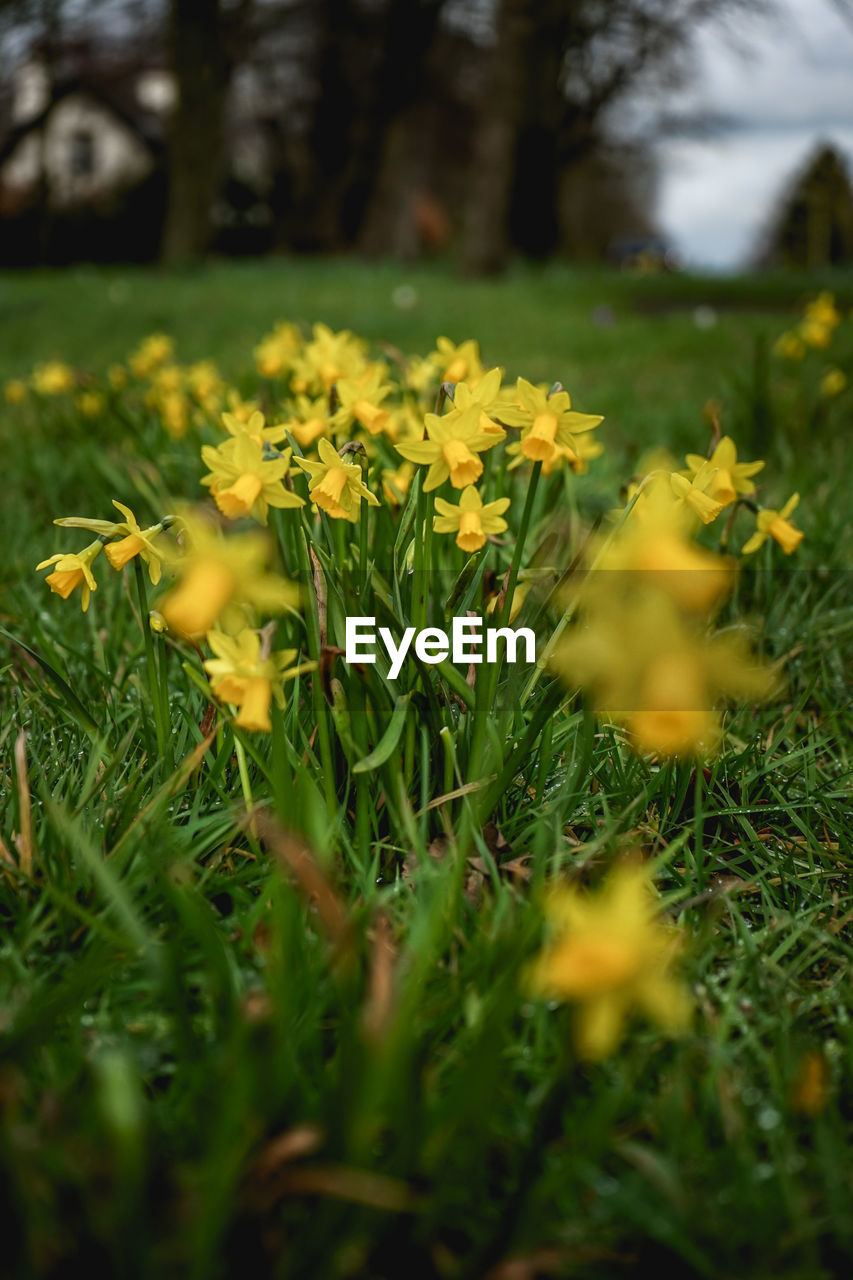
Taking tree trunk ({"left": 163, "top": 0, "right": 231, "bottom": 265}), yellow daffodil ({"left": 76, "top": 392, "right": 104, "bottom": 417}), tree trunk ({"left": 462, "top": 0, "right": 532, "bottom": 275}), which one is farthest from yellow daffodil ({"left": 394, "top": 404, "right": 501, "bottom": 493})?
tree trunk ({"left": 163, "top": 0, "right": 231, "bottom": 265})

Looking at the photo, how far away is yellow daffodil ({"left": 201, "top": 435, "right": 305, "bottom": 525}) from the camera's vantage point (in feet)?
3.71

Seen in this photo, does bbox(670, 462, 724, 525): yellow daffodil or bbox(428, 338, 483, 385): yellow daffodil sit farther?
bbox(428, 338, 483, 385): yellow daffodil

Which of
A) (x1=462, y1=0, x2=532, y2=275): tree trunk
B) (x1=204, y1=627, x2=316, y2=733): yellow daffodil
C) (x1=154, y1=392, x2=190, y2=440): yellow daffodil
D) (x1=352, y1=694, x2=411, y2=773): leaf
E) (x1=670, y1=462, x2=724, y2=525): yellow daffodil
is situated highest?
(x1=462, y1=0, x2=532, y2=275): tree trunk

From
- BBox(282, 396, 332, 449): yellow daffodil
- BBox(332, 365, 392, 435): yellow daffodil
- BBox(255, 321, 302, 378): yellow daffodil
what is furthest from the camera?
BBox(255, 321, 302, 378): yellow daffodil

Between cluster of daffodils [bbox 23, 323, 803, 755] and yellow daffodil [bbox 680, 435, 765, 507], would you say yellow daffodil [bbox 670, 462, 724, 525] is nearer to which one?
cluster of daffodils [bbox 23, 323, 803, 755]

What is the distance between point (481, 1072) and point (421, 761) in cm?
55

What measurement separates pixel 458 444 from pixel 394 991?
26.0 inches

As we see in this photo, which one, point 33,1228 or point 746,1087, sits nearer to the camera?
point 33,1228

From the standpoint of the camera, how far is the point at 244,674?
0.99m

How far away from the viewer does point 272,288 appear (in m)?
8.93

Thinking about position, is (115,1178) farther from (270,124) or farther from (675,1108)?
(270,124)

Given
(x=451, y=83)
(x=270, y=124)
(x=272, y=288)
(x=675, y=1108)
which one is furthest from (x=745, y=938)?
(x=270, y=124)

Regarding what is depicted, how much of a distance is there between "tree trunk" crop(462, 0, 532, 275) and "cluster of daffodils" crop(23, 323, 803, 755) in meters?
8.95

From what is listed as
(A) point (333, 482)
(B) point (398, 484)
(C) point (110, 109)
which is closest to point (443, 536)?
(B) point (398, 484)
